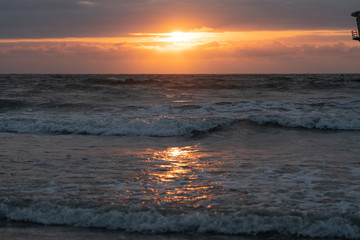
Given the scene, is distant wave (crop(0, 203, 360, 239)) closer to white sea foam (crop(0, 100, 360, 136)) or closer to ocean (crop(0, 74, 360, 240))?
ocean (crop(0, 74, 360, 240))

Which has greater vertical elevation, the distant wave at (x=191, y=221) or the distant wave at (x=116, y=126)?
the distant wave at (x=116, y=126)

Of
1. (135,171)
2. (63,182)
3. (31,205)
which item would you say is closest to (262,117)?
(135,171)

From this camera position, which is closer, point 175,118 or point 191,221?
point 191,221

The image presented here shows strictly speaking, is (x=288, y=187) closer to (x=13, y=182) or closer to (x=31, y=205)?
(x=31, y=205)

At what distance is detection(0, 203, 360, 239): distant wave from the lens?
15.4ft

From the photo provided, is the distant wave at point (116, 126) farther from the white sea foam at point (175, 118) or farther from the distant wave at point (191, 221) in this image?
the distant wave at point (191, 221)

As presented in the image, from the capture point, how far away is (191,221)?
4891 millimetres

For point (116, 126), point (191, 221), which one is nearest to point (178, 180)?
point (191, 221)

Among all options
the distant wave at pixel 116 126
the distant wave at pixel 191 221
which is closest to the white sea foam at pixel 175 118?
the distant wave at pixel 116 126

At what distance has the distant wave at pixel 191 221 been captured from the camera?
469cm

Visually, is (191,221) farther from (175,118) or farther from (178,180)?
(175,118)

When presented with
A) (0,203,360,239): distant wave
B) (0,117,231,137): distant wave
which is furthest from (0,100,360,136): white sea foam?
(0,203,360,239): distant wave

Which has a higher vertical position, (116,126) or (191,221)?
(116,126)

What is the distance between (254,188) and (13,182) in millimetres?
4056
